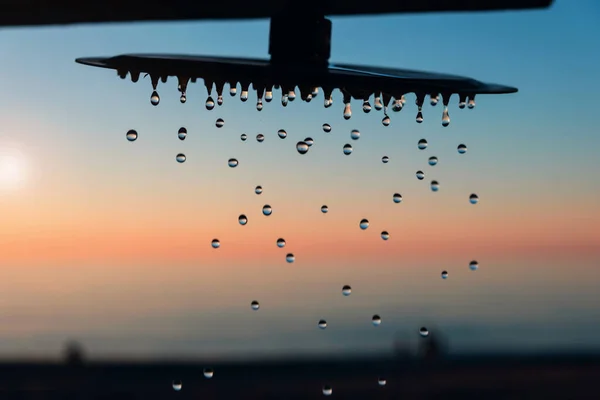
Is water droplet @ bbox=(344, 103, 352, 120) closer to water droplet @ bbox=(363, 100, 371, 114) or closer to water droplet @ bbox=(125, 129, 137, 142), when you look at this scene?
water droplet @ bbox=(363, 100, 371, 114)

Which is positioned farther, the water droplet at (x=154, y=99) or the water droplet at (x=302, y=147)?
the water droplet at (x=302, y=147)

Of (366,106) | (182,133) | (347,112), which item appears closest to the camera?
(366,106)

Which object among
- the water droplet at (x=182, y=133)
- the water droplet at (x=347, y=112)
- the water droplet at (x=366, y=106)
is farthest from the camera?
the water droplet at (x=182, y=133)

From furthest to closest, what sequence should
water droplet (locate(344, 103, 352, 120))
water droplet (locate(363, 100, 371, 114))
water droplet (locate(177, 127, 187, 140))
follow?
water droplet (locate(177, 127, 187, 140)), water droplet (locate(344, 103, 352, 120)), water droplet (locate(363, 100, 371, 114))

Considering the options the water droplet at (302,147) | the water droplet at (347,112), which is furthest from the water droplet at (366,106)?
the water droplet at (302,147)

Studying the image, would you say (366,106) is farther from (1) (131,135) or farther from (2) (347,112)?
(1) (131,135)

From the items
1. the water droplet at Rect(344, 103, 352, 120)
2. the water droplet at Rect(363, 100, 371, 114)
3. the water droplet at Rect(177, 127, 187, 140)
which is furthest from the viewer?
the water droplet at Rect(177, 127, 187, 140)

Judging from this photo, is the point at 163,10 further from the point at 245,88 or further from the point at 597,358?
the point at 597,358

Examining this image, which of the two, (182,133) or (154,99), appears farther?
(182,133)

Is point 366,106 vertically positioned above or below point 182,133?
below

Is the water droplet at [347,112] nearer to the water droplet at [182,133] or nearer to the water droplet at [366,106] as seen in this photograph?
the water droplet at [366,106]

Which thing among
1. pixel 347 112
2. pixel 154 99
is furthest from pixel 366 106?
pixel 154 99

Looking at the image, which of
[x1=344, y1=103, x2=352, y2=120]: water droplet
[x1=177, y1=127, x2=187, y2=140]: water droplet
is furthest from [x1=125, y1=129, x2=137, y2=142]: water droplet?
[x1=344, y1=103, x2=352, y2=120]: water droplet
